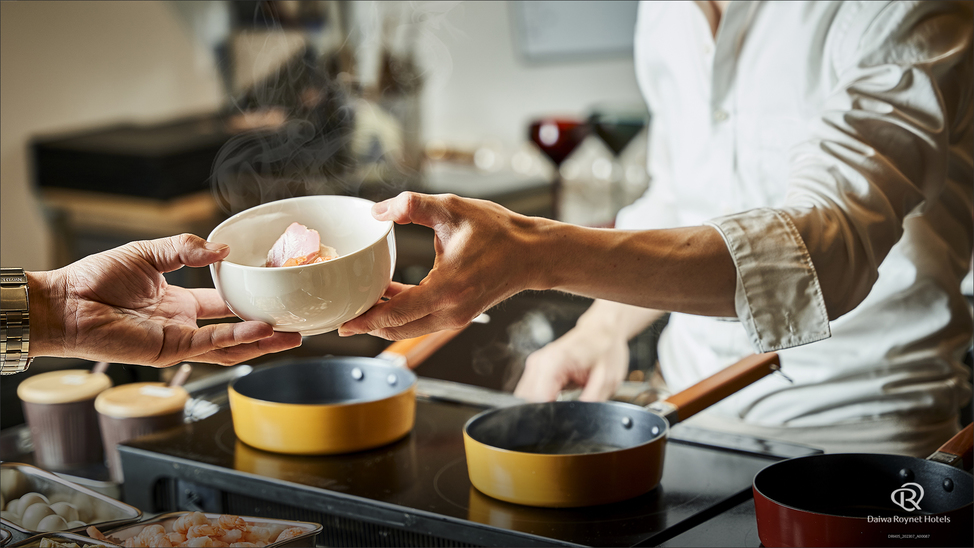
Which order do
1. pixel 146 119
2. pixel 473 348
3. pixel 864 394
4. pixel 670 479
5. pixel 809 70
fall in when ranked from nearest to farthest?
pixel 670 479
pixel 809 70
pixel 864 394
pixel 473 348
pixel 146 119

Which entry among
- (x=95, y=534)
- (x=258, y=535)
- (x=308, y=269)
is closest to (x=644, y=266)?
(x=308, y=269)

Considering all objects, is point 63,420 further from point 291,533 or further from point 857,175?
point 857,175

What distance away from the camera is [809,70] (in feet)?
3.79

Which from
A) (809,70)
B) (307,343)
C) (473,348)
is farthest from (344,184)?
(809,70)

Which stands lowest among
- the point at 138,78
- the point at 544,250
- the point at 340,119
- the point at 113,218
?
the point at 113,218

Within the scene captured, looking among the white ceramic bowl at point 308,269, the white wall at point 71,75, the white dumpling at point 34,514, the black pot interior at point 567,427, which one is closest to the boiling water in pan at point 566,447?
the black pot interior at point 567,427

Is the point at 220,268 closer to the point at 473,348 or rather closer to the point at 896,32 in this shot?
the point at 896,32

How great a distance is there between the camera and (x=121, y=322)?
0.86 metres

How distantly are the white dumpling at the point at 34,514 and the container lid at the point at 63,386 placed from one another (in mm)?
271

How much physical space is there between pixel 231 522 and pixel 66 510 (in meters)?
0.24

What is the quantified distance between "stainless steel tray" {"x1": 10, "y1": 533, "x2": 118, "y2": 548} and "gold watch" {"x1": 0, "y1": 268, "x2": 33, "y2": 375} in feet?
0.55

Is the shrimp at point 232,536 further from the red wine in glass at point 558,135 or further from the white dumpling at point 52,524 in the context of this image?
the red wine in glass at point 558,135

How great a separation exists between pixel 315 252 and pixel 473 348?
4.41ft

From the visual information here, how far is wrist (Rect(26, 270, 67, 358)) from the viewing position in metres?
0.86
